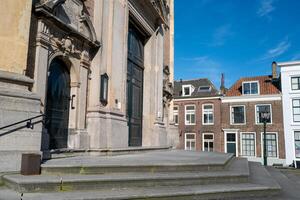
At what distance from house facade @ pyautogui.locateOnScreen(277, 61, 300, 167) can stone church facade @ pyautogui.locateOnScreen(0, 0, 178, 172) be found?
20.8m

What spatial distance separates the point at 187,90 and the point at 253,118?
8268mm

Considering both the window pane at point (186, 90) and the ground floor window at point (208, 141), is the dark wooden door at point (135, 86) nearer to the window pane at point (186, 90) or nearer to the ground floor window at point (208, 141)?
the ground floor window at point (208, 141)

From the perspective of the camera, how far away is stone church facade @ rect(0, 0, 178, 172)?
5578mm

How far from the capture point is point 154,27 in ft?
46.5

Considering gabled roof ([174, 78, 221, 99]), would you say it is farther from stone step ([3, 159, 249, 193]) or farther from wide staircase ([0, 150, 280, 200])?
stone step ([3, 159, 249, 193])

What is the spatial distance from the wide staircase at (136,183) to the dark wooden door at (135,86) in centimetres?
585

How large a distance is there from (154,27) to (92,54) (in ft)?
19.8

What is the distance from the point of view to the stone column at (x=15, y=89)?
5.13 m

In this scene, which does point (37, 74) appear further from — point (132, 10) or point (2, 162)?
point (132, 10)

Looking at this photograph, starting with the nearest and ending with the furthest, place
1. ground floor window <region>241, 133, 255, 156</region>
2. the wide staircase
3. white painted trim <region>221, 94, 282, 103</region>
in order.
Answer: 1. the wide staircase
2. white painted trim <region>221, 94, 282, 103</region>
3. ground floor window <region>241, 133, 255, 156</region>

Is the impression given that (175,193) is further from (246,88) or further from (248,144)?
(246,88)

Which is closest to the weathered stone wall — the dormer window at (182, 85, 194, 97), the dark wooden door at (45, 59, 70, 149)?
the dark wooden door at (45, 59, 70, 149)

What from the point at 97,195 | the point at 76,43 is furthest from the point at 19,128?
the point at 76,43

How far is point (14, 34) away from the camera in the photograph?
5.69m
